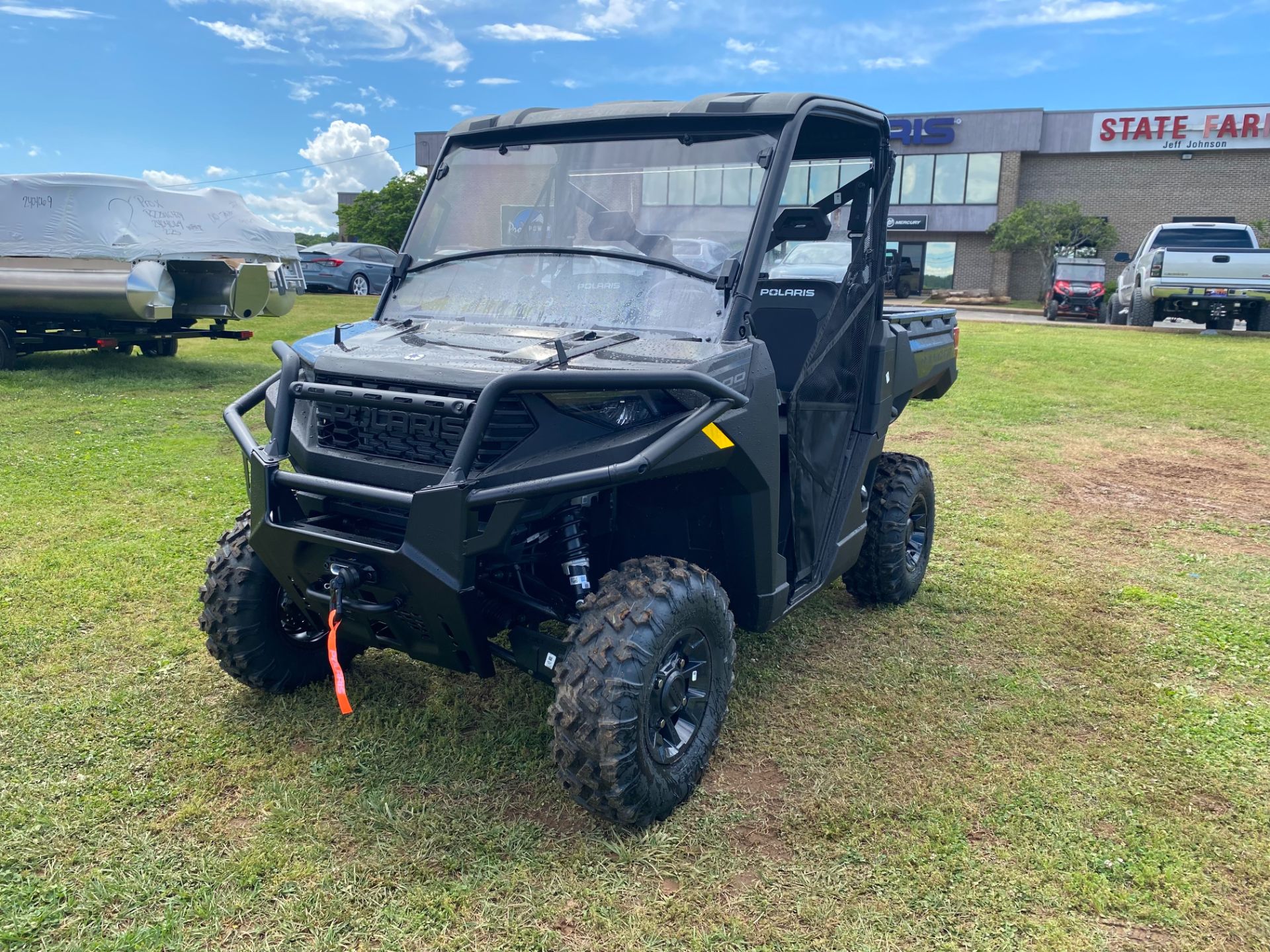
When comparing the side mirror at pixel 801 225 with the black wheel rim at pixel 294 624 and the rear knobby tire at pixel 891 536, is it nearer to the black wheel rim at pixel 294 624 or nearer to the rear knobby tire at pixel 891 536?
the rear knobby tire at pixel 891 536

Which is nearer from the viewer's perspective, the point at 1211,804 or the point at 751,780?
the point at 1211,804

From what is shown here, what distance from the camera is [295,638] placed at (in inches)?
146

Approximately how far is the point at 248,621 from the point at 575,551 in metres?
1.30

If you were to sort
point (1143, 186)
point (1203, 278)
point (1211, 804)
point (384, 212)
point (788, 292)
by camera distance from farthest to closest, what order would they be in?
1. point (384, 212)
2. point (1143, 186)
3. point (1203, 278)
4. point (788, 292)
5. point (1211, 804)

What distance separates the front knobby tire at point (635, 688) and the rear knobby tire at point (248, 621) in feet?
3.96

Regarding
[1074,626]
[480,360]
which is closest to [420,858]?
[480,360]

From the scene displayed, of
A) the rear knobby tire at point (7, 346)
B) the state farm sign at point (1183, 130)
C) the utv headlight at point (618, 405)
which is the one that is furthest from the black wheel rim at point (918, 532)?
the state farm sign at point (1183, 130)

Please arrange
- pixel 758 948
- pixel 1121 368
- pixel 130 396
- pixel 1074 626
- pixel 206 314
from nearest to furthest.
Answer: pixel 758 948 < pixel 1074 626 < pixel 130 396 < pixel 206 314 < pixel 1121 368

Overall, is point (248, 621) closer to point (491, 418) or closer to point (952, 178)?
point (491, 418)

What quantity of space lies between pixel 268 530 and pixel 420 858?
1064 millimetres

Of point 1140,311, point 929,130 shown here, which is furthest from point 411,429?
point 929,130

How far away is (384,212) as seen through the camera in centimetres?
4344

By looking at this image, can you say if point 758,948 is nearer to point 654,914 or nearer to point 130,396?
point 654,914

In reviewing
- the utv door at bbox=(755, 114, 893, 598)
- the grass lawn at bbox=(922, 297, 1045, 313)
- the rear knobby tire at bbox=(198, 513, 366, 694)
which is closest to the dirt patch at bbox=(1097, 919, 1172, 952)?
the utv door at bbox=(755, 114, 893, 598)
